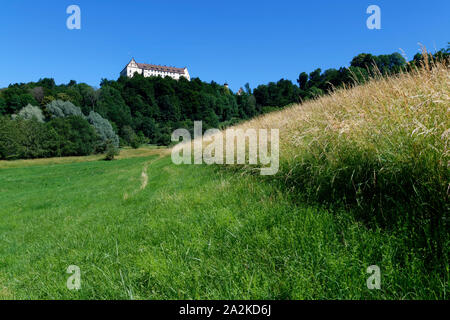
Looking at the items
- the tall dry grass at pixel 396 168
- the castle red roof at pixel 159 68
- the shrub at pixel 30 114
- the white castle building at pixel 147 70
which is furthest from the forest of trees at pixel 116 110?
the castle red roof at pixel 159 68

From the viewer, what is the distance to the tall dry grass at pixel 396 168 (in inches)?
81.5

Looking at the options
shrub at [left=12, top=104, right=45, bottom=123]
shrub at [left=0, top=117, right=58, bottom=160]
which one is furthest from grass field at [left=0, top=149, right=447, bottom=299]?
shrub at [left=12, top=104, right=45, bottom=123]

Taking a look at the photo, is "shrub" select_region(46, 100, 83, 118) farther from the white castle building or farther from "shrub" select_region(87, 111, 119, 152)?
the white castle building

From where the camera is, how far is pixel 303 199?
3.21m

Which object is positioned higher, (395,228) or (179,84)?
(179,84)

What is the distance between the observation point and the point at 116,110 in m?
82.3

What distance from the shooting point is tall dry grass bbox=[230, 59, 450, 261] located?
207cm

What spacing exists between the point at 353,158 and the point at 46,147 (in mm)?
60476

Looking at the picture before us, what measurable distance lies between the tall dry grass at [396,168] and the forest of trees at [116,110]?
64.9ft

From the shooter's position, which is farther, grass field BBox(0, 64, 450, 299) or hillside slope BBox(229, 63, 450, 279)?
hillside slope BBox(229, 63, 450, 279)

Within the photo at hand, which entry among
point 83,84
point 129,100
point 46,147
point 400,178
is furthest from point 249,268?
point 83,84

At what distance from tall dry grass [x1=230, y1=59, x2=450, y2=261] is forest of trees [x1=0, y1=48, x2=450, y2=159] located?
1977 centimetres
